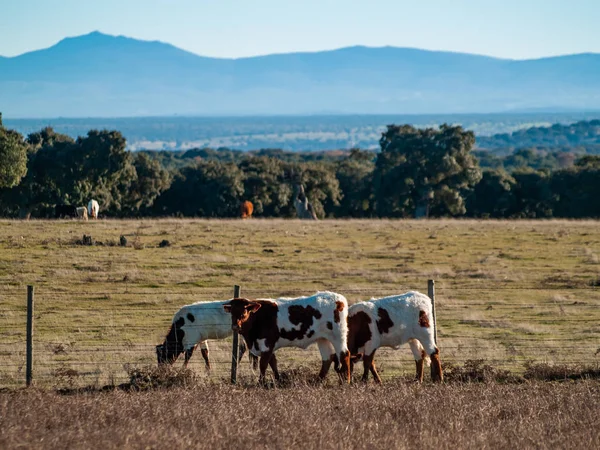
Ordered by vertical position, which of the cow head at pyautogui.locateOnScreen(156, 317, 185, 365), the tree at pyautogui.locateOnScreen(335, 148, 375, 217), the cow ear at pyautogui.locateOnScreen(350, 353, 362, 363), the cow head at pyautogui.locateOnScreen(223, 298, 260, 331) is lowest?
the tree at pyautogui.locateOnScreen(335, 148, 375, 217)

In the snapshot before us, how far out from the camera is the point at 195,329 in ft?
60.3

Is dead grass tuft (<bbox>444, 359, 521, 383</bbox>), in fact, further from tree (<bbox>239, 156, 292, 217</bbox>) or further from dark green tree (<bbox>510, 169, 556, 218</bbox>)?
dark green tree (<bbox>510, 169, 556, 218</bbox>)

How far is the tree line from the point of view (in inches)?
2307

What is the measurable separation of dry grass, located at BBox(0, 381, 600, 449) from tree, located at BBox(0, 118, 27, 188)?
37.3m

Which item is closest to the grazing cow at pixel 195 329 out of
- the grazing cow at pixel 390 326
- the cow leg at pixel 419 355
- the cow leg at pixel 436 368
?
the grazing cow at pixel 390 326

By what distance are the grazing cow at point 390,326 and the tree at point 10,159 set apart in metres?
36.7

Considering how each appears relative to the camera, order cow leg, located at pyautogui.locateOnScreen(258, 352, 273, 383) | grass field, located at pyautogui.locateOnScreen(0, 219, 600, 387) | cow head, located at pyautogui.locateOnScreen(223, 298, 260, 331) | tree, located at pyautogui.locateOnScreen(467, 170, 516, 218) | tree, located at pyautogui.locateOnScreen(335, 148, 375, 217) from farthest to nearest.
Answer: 1. tree, located at pyautogui.locateOnScreen(335, 148, 375, 217)
2. tree, located at pyautogui.locateOnScreen(467, 170, 516, 218)
3. grass field, located at pyautogui.locateOnScreen(0, 219, 600, 387)
4. cow head, located at pyautogui.locateOnScreen(223, 298, 260, 331)
5. cow leg, located at pyautogui.locateOnScreen(258, 352, 273, 383)

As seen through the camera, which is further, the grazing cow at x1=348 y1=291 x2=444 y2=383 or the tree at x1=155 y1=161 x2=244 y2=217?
the tree at x1=155 y1=161 x2=244 y2=217

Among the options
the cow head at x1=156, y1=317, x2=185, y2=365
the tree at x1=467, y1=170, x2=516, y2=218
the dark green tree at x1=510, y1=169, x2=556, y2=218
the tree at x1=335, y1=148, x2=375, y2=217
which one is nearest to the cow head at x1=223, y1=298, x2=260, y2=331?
the cow head at x1=156, y1=317, x2=185, y2=365

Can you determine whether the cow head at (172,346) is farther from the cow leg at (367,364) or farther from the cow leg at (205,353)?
the cow leg at (367,364)

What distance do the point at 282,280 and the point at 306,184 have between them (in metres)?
39.9

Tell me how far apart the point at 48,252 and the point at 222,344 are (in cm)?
1498

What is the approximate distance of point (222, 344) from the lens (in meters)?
20.5

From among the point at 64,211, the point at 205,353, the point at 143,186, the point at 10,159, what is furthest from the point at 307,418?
the point at 143,186
